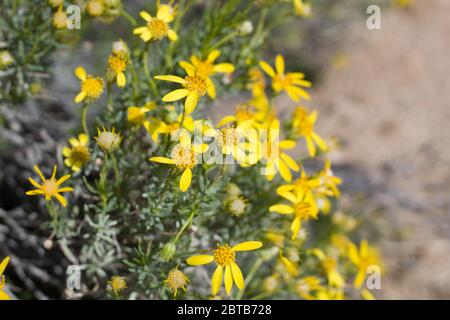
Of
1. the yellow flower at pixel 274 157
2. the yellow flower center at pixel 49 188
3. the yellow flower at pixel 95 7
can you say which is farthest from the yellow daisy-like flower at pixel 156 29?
the yellow flower center at pixel 49 188

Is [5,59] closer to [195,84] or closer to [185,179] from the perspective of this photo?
[195,84]

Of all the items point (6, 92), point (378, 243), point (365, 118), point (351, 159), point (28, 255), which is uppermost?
point (365, 118)

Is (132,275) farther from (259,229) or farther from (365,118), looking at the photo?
(365,118)

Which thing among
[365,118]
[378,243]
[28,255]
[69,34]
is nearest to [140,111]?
[69,34]

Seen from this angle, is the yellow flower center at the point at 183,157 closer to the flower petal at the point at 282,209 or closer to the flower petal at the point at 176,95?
the flower petal at the point at 176,95

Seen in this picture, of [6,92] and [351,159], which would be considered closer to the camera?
[6,92]

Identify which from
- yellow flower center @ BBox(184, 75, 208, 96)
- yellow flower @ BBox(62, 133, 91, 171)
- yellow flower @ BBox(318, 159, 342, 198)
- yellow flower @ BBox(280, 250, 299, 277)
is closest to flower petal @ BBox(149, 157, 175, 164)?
yellow flower center @ BBox(184, 75, 208, 96)

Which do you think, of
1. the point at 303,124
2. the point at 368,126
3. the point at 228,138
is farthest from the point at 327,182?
the point at 368,126
